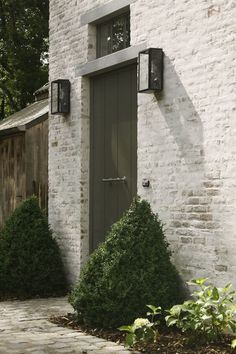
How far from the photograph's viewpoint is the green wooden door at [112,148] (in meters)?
8.06

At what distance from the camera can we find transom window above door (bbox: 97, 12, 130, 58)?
8320 millimetres

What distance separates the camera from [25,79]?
21.6 m

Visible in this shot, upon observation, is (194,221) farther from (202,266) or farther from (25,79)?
(25,79)

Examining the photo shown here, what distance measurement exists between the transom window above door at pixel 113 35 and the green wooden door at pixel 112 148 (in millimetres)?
339

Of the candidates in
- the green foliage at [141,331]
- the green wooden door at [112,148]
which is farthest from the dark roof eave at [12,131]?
the green foliage at [141,331]

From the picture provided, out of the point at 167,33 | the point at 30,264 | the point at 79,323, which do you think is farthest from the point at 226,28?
the point at 30,264

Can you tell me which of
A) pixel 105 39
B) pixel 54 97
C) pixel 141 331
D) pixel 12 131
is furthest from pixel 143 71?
pixel 12 131

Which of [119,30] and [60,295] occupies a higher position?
[119,30]

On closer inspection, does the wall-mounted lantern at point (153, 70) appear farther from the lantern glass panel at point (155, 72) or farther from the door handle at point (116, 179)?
the door handle at point (116, 179)

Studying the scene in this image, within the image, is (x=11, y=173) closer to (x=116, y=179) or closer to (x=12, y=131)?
(x=12, y=131)

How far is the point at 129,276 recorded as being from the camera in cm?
646

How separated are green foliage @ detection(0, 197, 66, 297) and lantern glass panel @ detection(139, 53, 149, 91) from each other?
9.22 ft

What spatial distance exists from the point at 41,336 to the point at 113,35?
4.15 metres

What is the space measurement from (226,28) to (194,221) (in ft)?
6.32
